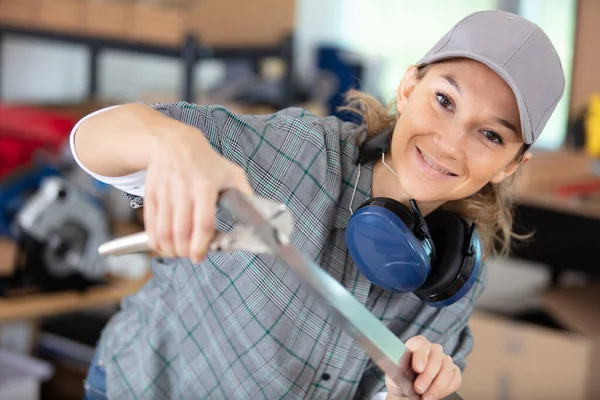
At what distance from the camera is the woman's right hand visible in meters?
0.67

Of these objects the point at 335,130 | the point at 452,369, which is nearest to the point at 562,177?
the point at 335,130

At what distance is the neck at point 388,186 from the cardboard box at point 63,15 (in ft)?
5.13

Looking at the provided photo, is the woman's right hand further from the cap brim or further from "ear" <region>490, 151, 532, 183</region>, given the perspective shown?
"ear" <region>490, 151, 532, 183</region>

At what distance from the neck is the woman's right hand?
0.50 m

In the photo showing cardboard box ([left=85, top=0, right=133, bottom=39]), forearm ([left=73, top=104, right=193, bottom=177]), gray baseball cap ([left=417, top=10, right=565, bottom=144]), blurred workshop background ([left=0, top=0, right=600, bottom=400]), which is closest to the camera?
forearm ([left=73, top=104, right=193, bottom=177])

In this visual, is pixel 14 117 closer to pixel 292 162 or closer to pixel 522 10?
pixel 292 162

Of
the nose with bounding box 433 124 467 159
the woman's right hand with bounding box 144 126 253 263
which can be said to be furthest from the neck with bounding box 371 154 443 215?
the woman's right hand with bounding box 144 126 253 263

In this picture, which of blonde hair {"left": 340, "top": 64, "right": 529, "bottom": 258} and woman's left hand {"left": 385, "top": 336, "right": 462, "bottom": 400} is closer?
woman's left hand {"left": 385, "top": 336, "right": 462, "bottom": 400}

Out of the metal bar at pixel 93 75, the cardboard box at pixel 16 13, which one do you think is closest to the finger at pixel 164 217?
the cardboard box at pixel 16 13

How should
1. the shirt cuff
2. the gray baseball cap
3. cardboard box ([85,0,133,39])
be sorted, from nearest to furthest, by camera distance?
1. the shirt cuff
2. the gray baseball cap
3. cardboard box ([85,0,133,39])

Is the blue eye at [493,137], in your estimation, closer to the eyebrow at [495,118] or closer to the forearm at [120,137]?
the eyebrow at [495,118]

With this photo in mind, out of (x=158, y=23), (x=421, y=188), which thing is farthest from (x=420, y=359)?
(x=158, y=23)

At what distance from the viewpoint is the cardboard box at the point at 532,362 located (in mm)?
2350

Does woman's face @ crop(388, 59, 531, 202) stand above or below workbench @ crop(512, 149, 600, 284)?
above
